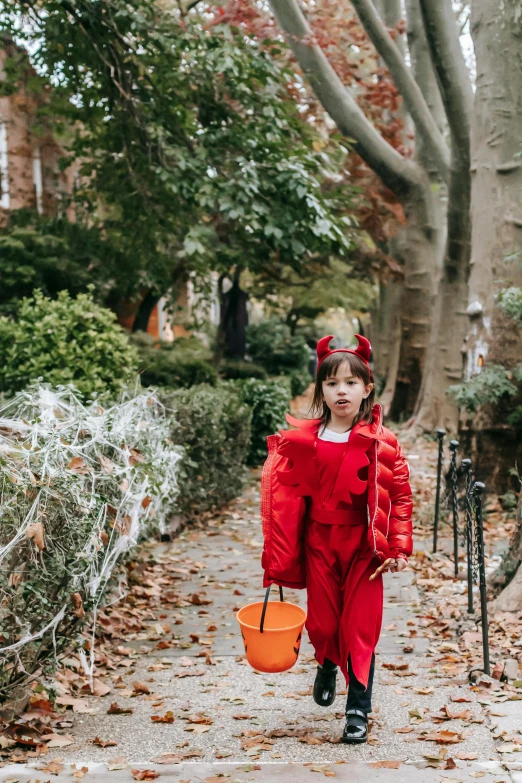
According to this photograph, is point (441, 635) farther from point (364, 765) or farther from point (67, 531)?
point (67, 531)

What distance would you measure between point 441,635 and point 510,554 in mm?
722

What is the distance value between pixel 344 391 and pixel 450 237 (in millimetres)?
9444

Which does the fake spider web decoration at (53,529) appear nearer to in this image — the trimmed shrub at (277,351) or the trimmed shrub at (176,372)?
the trimmed shrub at (176,372)

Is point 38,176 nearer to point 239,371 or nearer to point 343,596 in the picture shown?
point 239,371

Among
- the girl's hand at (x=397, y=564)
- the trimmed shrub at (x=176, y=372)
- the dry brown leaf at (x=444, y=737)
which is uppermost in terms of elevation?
the trimmed shrub at (x=176, y=372)

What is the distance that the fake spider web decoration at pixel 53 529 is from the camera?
140 inches

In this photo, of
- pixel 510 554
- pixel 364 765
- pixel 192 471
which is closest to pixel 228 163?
pixel 192 471

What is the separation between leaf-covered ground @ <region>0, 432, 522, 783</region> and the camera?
3.42 m

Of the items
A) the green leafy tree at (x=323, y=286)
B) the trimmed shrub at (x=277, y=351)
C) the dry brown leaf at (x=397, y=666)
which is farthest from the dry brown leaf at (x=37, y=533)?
the trimmed shrub at (x=277, y=351)

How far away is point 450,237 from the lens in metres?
12.5

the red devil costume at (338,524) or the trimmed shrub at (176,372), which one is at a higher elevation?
the trimmed shrub at (176,372)

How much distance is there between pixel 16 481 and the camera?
12.1 feet

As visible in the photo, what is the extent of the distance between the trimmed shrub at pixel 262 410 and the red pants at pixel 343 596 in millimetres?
8312

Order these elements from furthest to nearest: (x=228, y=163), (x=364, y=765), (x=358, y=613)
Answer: (x=228, y=163) < (x=358, y=613) < (x=364, y=765)
